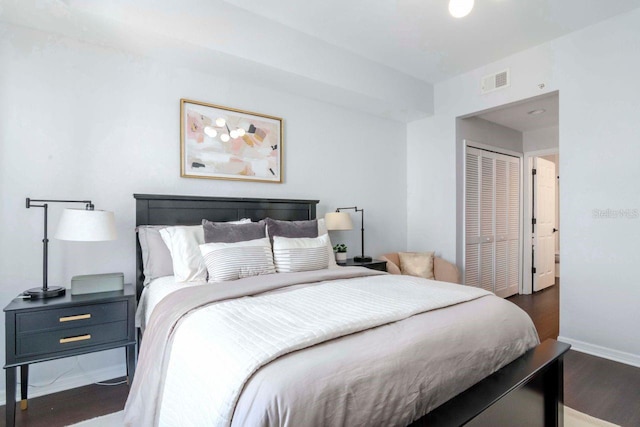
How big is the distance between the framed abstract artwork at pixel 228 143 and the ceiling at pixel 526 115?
2.54 meters

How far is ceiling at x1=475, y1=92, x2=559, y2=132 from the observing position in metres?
3.81

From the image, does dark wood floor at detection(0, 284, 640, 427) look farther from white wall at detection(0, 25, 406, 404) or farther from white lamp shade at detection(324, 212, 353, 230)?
white lamp shade at detection(324, 212, 353, 230)

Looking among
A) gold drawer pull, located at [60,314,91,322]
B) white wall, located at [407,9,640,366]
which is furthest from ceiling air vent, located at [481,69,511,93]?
gold drawer pull, located at [60,314,91,322]

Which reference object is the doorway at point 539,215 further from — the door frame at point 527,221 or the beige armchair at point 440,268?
the beige armchair at point 440,268

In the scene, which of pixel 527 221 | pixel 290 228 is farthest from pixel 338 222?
pixel 527 221

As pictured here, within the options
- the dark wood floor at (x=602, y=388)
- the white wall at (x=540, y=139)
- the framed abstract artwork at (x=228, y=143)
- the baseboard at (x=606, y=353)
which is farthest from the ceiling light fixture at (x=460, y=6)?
the white wall at (x=540, y=139)

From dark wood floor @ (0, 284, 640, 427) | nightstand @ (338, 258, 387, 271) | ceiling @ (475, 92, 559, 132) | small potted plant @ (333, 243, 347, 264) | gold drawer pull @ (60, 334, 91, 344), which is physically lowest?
dark wood floor @ (0, 284, 640, 427)

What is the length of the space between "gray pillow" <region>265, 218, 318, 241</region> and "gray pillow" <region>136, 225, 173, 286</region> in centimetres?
78

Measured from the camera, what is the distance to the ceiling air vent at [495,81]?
140 inches

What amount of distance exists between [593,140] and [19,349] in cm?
438

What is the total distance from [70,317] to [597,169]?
4.09 meters

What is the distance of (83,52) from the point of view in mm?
2479

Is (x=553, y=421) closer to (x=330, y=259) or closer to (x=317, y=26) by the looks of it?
(x=330, y=259)

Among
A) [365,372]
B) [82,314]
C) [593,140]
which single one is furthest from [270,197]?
[593,140]
